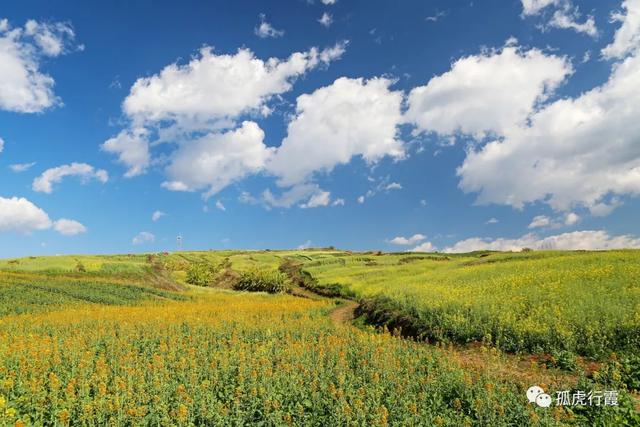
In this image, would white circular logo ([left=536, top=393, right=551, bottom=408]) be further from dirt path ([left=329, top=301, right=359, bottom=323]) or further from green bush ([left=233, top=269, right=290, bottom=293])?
green bush ([left=233, top=269, right=290, bottom=293])

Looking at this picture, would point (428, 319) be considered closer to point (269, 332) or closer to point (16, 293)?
point (269, 332)

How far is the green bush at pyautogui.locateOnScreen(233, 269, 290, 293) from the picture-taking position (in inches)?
2729

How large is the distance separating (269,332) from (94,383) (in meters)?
9.69

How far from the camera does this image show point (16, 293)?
37938 millimetres

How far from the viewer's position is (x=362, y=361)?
45.9 feet

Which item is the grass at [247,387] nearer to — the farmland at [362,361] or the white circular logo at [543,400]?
the farmland at [362,361]

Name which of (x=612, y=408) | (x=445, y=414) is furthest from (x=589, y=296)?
(x=445, y=414)

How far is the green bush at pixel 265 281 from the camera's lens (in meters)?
69.3

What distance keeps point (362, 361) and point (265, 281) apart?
191 feet

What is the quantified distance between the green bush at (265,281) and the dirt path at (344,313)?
29.0 metres

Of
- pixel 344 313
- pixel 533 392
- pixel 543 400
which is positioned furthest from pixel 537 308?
pixel 344 313

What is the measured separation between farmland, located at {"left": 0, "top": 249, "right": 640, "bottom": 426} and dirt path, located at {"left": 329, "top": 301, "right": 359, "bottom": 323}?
5.69 feet

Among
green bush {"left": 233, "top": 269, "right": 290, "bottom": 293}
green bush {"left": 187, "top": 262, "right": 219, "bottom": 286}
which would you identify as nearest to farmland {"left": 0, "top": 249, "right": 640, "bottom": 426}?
green bush {"left": 233, "top": 269, "right": 290, "bottom": 293}

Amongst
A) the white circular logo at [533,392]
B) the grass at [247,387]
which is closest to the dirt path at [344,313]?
the grass at [247,387]
